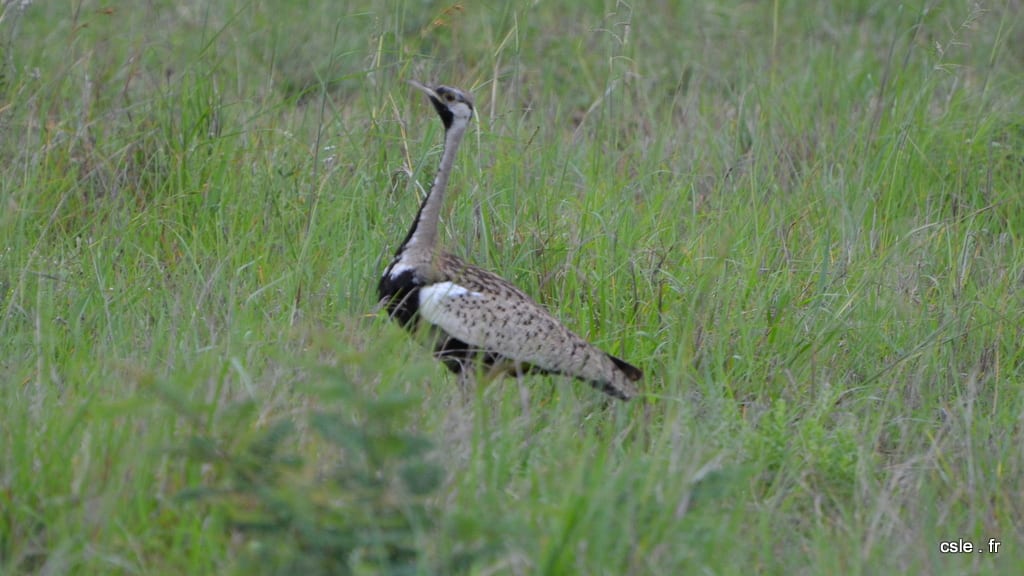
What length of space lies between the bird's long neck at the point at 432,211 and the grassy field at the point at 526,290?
0.97 ft

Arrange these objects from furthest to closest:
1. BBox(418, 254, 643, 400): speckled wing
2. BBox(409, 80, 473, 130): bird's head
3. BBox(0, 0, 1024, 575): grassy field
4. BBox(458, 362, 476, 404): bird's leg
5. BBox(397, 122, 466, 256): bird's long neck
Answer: BBox(409, 80, 473, 130): bird's head, BBox(397, 122, 466, 256): bird's long neck, BBox(418, 254, 643, 400): speckled wing, BBox(458, 362, 476, 404): bird's leg, BBox(0, 0, 1024, 575): grassy field

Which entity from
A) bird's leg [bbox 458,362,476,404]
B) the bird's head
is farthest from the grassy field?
the bird's head

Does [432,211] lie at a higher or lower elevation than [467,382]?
higher

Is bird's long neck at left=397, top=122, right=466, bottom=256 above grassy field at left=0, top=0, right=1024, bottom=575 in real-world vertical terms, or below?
above

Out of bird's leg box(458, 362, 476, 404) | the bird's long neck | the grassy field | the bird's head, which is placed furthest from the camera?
the bird's head

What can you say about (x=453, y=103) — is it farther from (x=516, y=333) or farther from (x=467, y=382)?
(x=467, y=382)

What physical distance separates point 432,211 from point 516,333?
497 millimetres

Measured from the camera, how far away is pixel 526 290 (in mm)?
4809

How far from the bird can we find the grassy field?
99 mm

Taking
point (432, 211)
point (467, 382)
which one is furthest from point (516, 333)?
point (432, 211)

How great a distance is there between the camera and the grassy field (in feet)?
9.62

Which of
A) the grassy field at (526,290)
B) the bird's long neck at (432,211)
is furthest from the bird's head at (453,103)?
the grassy field at (526,290)

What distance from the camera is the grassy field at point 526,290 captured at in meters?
2.93

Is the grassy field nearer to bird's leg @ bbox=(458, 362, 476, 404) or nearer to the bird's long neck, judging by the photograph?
bird's leg @ bbox=(458, 362, 476, 404)
